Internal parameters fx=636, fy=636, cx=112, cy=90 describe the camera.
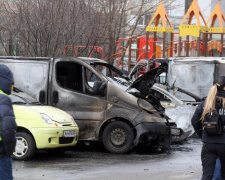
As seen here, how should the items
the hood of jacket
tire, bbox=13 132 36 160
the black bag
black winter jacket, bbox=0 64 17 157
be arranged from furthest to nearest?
tire, bbox=13 132 36 160 < the black bag < the hood of jacket < black winter jacket, bbox=0 64 17 157

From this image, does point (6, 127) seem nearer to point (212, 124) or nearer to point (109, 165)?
point (212, 124)

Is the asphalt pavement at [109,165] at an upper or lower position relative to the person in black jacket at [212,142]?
lower

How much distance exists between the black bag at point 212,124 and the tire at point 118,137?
18.2 ft

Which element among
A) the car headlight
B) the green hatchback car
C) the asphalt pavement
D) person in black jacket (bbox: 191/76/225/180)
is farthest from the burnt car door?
person in black jacket (bbox: 191/76/225/180)

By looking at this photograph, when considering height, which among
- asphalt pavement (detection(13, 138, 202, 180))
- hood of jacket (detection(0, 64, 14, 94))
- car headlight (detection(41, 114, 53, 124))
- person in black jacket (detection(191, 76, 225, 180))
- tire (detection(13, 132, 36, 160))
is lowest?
asphalt pavement (detection(13, 138, 202, 180))

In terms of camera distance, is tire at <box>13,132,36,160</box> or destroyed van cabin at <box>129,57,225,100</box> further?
destroyed van cabin at <box>129,57,225,100</box>

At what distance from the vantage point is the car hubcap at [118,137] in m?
13.0

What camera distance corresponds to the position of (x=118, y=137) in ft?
42.9

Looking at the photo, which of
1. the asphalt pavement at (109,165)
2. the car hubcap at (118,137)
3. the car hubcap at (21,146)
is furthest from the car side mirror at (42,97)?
the car hubcap at (21,146)

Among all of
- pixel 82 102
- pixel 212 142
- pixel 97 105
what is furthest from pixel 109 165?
pixel 212 142

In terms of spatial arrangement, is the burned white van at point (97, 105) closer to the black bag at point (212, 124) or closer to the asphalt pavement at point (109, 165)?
the asphalt pavement at point (109, 165)

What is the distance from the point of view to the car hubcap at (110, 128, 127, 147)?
42.7 ft

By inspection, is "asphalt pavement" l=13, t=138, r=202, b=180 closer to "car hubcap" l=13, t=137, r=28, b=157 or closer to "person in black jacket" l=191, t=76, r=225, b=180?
"car hubcap" l=13, t=137, r=28, b=157

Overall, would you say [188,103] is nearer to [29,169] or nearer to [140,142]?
[140,142]
